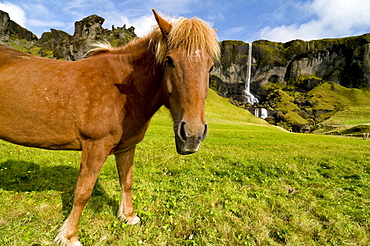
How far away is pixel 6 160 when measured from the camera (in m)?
7.73

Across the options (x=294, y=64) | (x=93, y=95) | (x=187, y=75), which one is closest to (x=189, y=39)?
(x=187, y=75)

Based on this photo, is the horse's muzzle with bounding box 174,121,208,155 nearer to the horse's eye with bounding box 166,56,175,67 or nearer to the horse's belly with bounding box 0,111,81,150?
the horse's eye with bounding box 166,56,175,67

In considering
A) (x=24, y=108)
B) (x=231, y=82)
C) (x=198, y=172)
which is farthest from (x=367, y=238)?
(x=231, y=82)

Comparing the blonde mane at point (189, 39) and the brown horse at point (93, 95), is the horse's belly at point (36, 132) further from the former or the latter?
the blonde mane at point (189, 39)

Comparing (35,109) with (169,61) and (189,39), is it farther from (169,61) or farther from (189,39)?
(189,39)

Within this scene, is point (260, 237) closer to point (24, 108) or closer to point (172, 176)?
point (172, 176)

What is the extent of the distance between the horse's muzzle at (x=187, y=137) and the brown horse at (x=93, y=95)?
0.98ft

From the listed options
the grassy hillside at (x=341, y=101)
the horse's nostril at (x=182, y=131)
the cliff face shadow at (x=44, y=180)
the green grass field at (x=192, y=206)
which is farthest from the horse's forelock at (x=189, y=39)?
the grassy hillside at (x=341, y=101)

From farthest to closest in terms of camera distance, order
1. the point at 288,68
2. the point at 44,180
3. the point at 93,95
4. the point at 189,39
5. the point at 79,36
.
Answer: the point at 288,68, the point at 79,36, the point at 44,180, the point at 93,95, the point at 189,39

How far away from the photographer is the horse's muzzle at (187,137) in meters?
2.53

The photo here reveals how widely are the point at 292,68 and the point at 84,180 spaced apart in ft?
619

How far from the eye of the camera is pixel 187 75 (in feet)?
8.80

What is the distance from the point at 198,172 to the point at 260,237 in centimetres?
454

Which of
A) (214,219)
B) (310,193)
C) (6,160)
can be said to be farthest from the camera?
(6,160)
